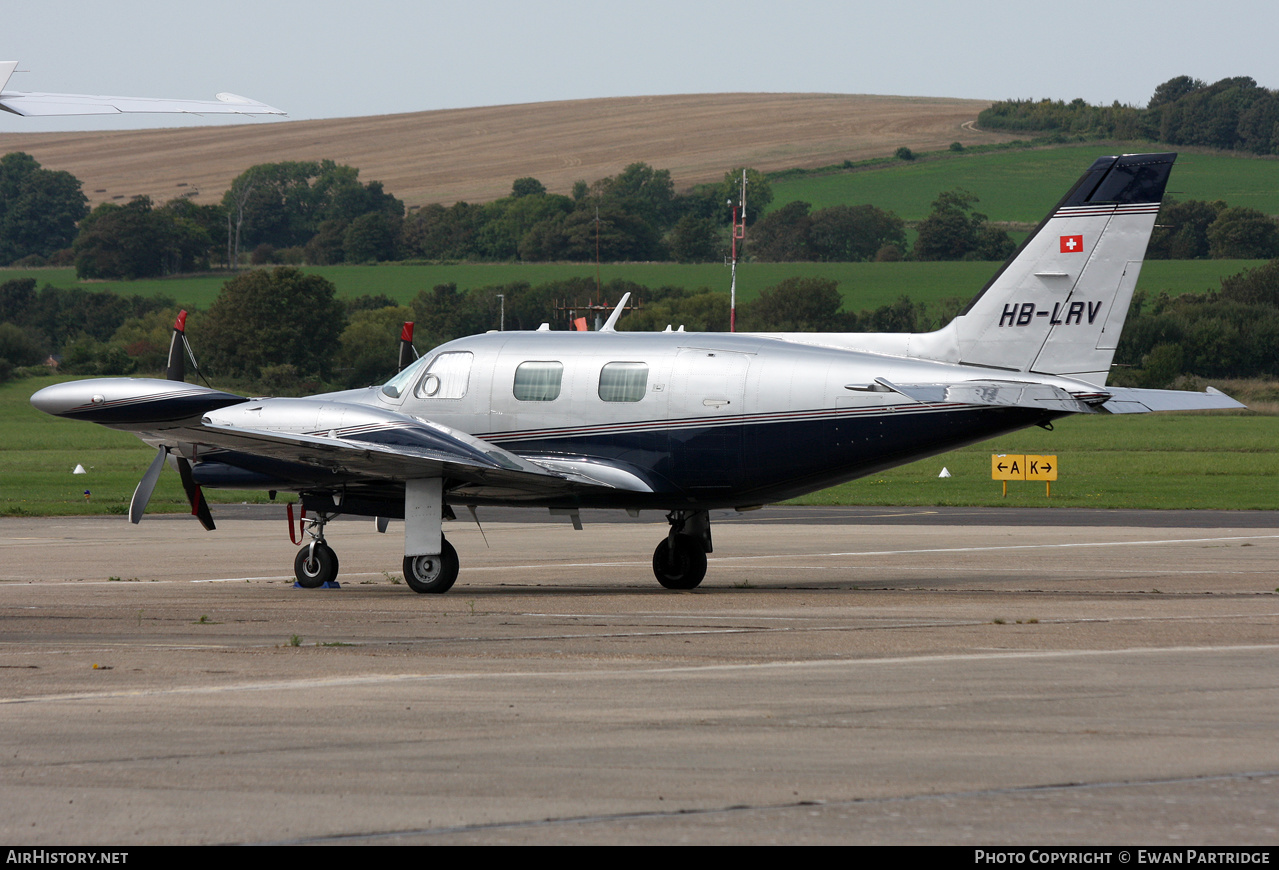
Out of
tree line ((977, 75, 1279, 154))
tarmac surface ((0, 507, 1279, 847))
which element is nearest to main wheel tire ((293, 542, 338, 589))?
tarmac surface ((0, 507, 1279, 847))

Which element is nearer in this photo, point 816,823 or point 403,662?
point 816,823

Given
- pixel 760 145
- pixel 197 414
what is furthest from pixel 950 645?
pixel 760 145

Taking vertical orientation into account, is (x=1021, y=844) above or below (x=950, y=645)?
above

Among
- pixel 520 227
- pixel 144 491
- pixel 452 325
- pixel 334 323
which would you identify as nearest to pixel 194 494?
pixel 144 491

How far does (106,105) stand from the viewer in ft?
39.0

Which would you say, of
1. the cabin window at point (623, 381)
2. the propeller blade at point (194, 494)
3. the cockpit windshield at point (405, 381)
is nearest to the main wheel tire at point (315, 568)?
the propeller blade at point (194, 494)

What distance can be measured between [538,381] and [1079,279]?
743 cm

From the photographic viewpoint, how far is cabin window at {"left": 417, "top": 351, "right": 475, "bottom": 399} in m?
19.6

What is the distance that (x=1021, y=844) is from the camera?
6316 mm

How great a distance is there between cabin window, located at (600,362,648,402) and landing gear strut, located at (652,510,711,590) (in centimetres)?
Result: 184

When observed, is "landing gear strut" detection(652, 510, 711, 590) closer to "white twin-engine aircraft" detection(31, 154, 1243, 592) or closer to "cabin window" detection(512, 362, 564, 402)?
"white twin-engine aircraft" detection(31, 154, 1243, 592)

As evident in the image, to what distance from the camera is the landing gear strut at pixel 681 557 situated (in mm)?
19344

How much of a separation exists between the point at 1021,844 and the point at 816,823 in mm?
978

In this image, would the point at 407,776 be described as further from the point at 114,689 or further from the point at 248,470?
the point at 248,470
